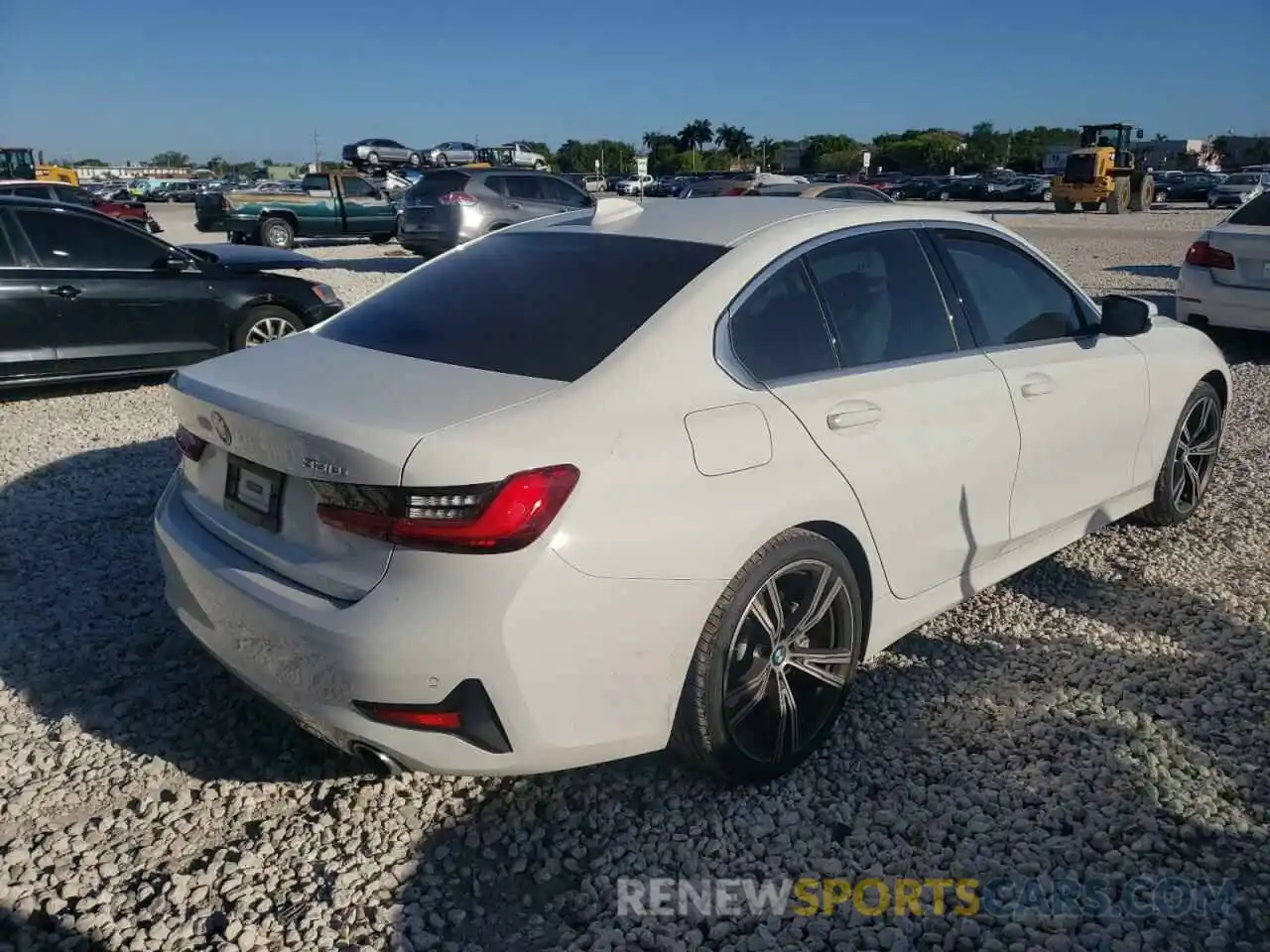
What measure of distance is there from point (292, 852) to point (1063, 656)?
2673mm

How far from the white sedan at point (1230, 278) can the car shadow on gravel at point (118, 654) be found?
811 cm

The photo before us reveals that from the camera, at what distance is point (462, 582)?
2.20 metres

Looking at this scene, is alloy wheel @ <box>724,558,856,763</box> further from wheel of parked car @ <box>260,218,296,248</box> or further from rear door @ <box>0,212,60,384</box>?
wheel of parked car @ <box>260,218,296,248</box>

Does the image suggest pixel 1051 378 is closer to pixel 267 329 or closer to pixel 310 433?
pixel 310 433

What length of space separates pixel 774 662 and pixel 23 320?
6386 mm

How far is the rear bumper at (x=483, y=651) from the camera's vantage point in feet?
7.25

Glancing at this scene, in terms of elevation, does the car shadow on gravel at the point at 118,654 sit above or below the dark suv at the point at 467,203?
below

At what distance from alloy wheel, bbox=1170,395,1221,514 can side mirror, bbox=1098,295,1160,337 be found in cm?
87

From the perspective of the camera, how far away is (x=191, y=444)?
2.91 meters

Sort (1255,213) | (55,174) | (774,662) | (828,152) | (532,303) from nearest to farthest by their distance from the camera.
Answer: (774,662), (532,303), (1255,213), (55,174), (828,152)

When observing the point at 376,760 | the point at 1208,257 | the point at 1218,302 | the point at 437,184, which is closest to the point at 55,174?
the point at 437,184

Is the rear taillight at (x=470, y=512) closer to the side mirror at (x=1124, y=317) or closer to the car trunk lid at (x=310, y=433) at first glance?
the car trunk lid at (x=310, y=433)

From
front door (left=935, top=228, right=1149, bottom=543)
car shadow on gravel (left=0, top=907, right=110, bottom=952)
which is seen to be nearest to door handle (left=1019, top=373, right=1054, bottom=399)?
front door (left=935, top=228, right=1149, bottom=543)

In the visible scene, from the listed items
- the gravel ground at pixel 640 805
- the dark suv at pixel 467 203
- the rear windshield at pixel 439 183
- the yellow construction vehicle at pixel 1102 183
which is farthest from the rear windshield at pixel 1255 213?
the yellow construction vehicle at pixel 1102 183
